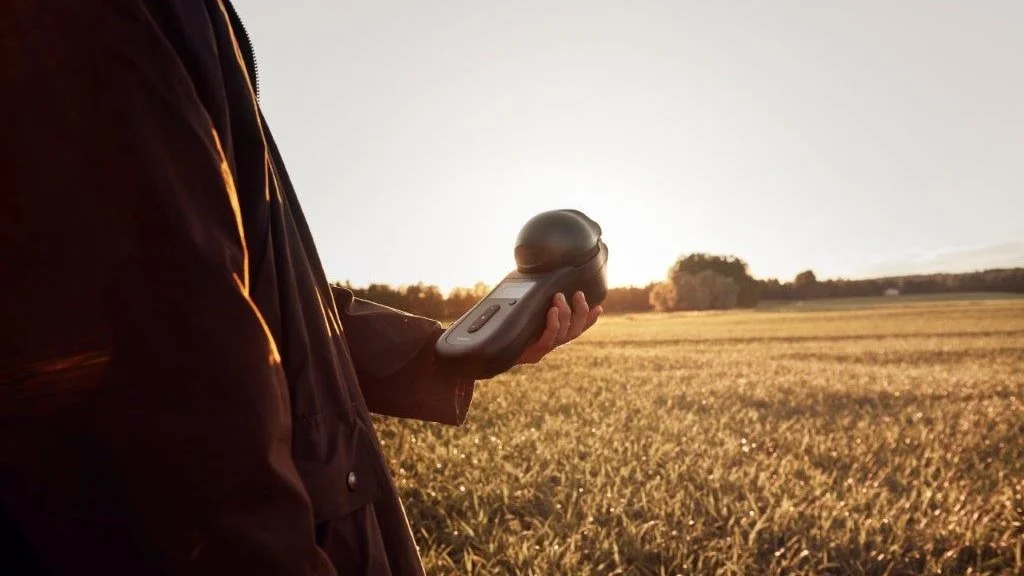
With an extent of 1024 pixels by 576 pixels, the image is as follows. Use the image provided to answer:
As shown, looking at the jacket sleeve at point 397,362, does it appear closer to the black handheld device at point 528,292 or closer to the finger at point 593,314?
the black handheld device at point 528,292

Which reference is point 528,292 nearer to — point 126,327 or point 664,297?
point 126,327

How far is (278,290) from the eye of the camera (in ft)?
3.05

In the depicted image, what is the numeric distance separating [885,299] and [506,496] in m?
58.0

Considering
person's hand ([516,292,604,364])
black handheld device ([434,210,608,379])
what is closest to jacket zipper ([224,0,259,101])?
black handheld device ([434,210,608,379])

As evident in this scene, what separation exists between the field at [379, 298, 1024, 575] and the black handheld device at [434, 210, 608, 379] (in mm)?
1821

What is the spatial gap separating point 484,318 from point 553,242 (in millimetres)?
263

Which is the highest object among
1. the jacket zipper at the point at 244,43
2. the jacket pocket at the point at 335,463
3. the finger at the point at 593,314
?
the jacket zipper at the point at 244,43

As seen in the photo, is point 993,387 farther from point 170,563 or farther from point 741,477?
point 170,563

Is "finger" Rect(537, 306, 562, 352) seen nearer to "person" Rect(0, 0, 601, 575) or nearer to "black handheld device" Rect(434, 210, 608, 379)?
"black handheld device" Rect(434, 210, 608, 379)

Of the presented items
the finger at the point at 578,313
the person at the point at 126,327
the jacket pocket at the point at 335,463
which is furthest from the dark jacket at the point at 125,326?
the finger at the point at 578,313

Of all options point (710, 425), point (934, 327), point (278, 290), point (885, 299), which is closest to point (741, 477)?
point (710, 425)

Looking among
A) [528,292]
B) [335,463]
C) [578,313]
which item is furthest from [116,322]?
[578,313]

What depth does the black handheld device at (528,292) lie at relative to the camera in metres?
1.55

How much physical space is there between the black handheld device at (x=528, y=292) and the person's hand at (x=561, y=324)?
0.06ft
